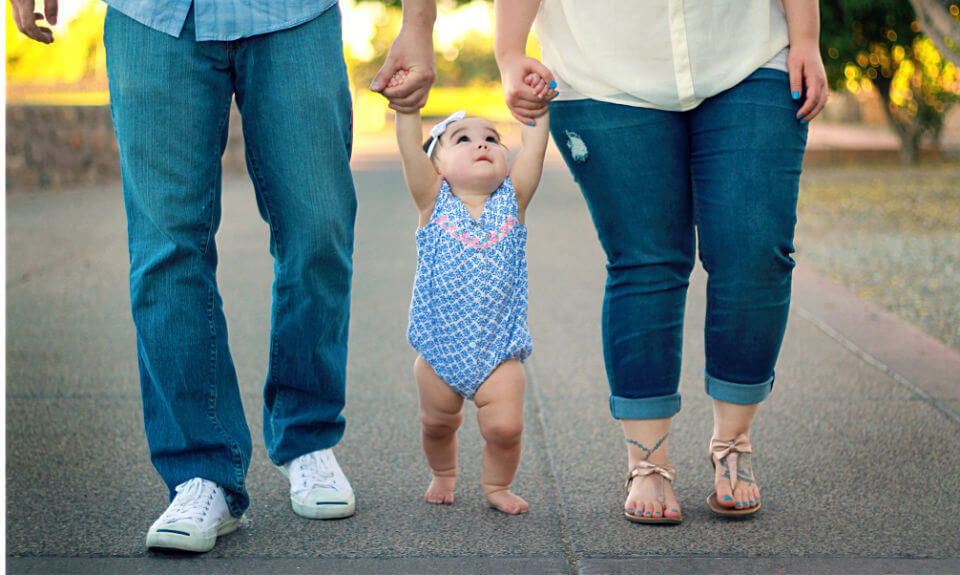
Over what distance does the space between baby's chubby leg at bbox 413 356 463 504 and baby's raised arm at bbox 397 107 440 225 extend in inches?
14.7

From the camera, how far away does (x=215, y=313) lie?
234cm

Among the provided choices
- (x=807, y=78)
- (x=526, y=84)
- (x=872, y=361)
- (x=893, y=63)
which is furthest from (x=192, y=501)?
(x=893, y=63)

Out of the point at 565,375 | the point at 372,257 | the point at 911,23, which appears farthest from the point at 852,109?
the point at 565,375

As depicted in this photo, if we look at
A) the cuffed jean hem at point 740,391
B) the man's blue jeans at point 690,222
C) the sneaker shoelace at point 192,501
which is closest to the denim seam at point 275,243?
the sneaker shoelace at point 192,501

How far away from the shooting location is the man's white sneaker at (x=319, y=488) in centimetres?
249

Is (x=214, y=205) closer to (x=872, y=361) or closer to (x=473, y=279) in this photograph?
(x=473, y=279)

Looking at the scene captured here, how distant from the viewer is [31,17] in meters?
2.26

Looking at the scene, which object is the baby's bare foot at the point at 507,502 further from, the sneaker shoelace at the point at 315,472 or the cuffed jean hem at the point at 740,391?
the cuffed jean hem at the point at 740,391

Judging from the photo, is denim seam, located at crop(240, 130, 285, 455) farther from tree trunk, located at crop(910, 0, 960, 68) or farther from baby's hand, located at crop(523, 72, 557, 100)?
tree trunk, located at crop(910, 0, 960, 68)

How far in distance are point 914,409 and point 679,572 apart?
5.30ft

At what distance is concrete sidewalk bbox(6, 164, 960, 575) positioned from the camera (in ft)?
7.51

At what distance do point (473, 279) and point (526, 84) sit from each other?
45cm

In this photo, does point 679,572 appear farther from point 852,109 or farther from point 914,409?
point 852,109

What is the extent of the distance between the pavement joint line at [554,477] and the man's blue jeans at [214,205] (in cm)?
66
